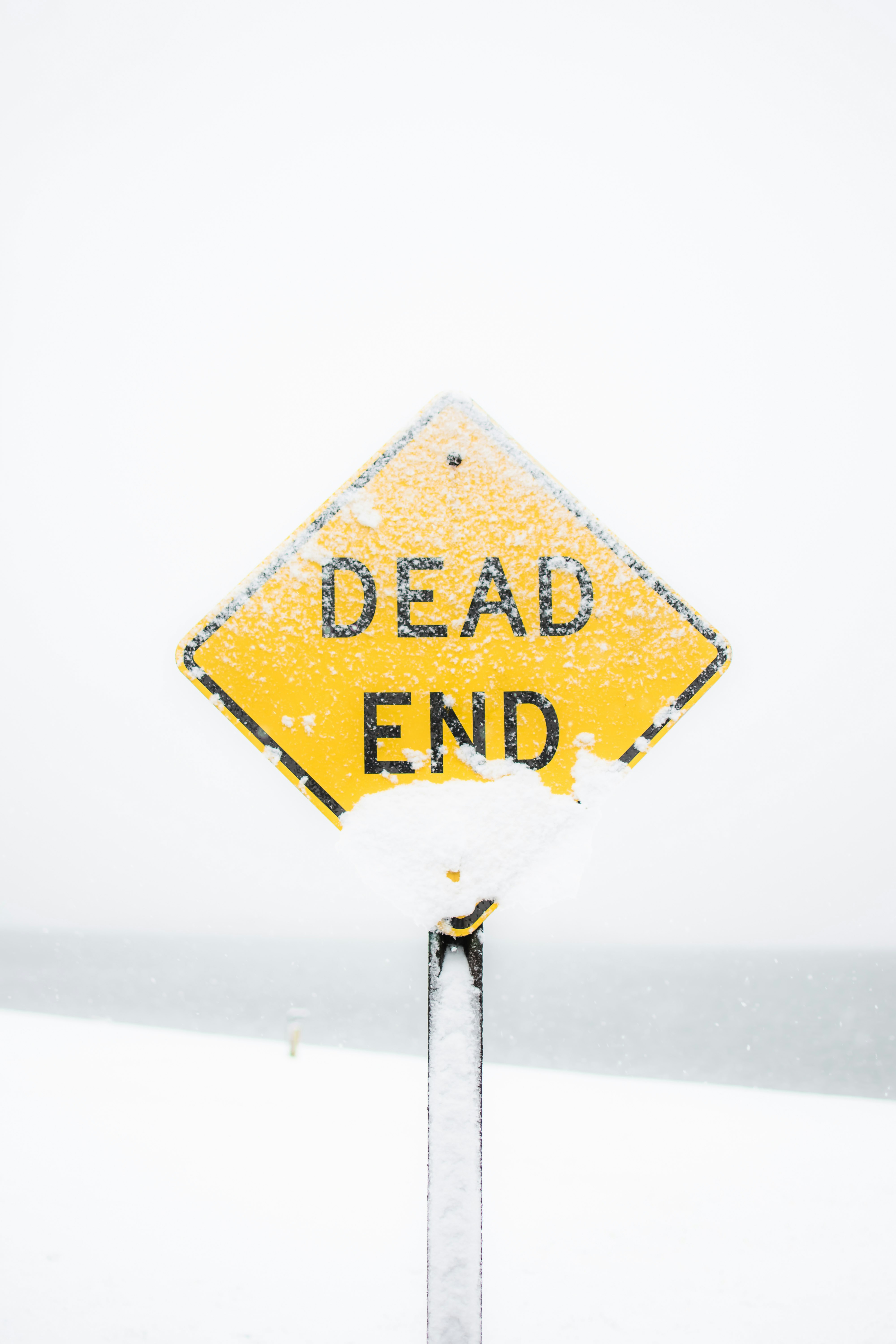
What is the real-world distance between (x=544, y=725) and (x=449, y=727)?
0.56 feet

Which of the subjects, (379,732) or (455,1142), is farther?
(379,732)

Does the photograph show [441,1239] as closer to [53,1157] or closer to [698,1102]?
[53,1157]

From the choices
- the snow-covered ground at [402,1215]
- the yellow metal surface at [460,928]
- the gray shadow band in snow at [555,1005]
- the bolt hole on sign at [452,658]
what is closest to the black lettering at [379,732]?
the bolt hole on sign at [452,658]

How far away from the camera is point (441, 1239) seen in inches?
47.5

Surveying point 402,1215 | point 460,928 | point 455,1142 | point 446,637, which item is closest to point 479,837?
point 460,928

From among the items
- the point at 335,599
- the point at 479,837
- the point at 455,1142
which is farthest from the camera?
A: the point at 335,599

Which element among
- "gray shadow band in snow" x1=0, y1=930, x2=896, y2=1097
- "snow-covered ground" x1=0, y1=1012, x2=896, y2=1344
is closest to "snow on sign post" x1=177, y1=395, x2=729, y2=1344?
"snow-covered ground" x1=0, y1=1012, x2=896, y2=1344

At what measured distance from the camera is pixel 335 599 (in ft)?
4.73

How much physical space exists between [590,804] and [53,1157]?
222 inches

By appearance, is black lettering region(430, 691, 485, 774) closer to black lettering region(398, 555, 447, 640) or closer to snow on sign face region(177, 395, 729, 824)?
snow on sign face region(177, 395, 729, 824)

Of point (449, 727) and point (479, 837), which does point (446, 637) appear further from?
point (479, 837)

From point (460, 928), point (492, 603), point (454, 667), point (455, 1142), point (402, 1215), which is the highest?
point (492, 603)

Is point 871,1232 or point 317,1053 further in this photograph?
point 317,1053

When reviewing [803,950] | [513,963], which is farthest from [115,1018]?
[803,950]
